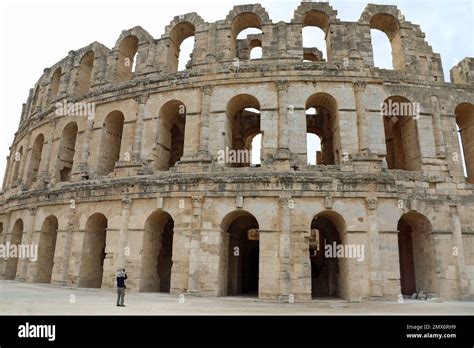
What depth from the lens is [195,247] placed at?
1431 cm

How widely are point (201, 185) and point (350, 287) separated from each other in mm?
7225

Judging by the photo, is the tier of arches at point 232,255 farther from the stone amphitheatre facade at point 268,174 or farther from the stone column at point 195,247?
the stone column at point 195,247

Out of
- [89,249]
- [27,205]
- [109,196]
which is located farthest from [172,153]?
[27,205]

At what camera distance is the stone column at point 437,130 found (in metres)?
15.4

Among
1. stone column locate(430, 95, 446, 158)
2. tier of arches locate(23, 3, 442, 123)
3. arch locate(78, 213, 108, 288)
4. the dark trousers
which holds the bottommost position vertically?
the dark trousers

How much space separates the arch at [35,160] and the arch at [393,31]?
832 inches

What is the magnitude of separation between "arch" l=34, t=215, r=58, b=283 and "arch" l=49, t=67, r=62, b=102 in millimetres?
8937

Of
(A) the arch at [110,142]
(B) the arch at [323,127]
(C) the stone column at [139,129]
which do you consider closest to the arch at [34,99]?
(A) the arch at [110,142]

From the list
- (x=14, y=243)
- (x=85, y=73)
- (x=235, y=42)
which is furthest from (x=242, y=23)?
(x=14, y=243)

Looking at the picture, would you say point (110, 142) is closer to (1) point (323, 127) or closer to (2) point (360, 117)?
(1) point (323, 127)

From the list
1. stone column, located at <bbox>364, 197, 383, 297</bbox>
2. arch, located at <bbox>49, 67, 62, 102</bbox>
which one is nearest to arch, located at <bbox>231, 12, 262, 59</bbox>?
stone column, located at <bbox>364, 197, 383, 297</bbox>

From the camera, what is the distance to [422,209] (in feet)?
47.6

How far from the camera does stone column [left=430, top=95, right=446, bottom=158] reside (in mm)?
15433

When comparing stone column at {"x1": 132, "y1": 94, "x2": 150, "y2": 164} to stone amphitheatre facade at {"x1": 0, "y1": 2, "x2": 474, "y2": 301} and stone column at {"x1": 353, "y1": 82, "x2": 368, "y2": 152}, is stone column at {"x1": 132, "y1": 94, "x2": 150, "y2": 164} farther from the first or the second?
stone column at {"x1": 353, "y1": 82, "x2": 368, "y2": 152}
